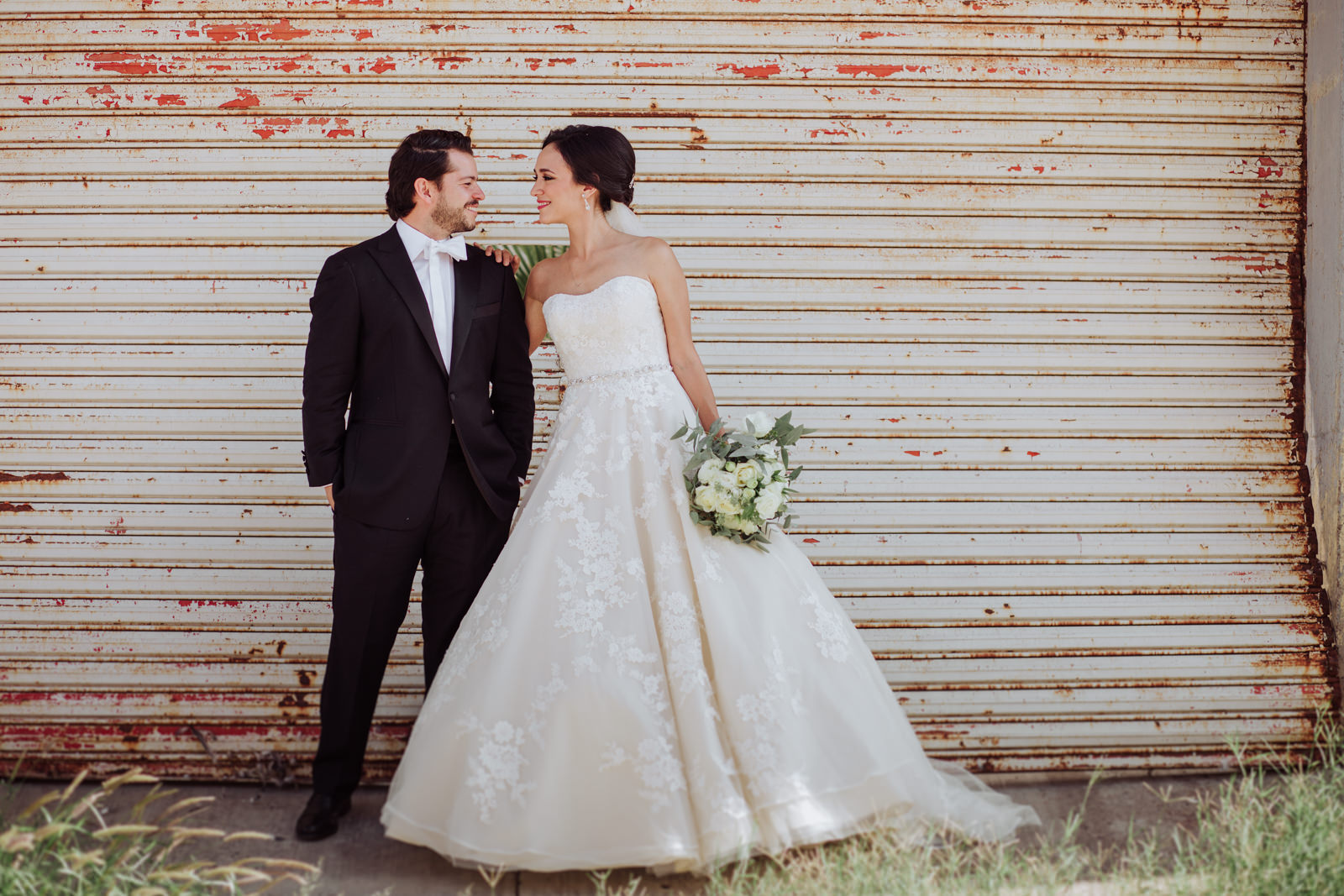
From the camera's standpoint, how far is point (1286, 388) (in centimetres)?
393

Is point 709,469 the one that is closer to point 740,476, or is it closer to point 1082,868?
point 740,476

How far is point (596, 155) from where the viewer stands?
315cm

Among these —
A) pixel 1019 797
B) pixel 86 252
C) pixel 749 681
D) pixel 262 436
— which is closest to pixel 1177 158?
pixel 1019 797

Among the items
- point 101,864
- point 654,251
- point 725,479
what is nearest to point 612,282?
point 654,251

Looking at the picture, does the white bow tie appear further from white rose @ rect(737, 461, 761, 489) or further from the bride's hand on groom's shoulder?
white rose @ rect(737, 461, 761, 489)

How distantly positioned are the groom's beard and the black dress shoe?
6.18 ft

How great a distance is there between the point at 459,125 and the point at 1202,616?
3517mm

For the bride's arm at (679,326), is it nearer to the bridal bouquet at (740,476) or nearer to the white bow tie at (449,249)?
the bridal bouquet at (740,476)

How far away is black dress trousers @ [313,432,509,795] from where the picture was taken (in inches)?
121

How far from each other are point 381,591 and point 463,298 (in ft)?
3.17

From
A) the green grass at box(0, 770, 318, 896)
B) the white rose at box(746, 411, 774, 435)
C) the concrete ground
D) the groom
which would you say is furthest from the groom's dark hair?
the concrete ground

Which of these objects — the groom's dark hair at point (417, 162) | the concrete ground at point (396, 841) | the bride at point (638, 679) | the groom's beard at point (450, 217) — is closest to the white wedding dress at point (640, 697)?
the bride at point (638, 679)

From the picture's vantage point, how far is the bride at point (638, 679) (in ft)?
8.55

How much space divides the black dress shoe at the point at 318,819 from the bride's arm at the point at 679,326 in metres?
1.72
